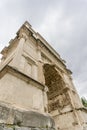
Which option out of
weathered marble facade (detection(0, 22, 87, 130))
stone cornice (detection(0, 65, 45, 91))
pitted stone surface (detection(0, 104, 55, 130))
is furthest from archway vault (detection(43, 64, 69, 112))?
pitted stone surface (detection(0, 104, 55, 130))

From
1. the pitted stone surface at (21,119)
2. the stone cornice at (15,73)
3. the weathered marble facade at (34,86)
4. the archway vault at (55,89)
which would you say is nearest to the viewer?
the pitted stone surface at (21,119)

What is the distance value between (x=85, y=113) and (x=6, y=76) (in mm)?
5684

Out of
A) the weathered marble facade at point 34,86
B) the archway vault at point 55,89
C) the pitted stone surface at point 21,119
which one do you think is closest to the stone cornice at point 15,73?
the weathered marble facade at point 34,86

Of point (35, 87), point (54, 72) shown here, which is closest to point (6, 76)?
point (35, 87)

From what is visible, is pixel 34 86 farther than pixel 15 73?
Yes

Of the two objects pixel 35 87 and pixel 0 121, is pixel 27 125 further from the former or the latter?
pixel 35 87

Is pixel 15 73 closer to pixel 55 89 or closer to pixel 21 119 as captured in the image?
pixel 21 119

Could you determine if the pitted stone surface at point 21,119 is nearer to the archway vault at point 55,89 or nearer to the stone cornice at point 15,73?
the stone cornice at point 15,73

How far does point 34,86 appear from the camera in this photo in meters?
4.01

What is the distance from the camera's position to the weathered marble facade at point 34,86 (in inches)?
122

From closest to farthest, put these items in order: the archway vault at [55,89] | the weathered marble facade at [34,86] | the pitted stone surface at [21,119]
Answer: the pitted stone surface at [21,119] → the weathered marble facade at [34,86] → the archway vault at [55,89]

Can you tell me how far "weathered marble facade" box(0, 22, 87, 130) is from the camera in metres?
3.10

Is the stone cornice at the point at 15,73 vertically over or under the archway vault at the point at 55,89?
under

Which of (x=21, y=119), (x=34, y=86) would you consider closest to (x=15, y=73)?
(x=34, y=86)
